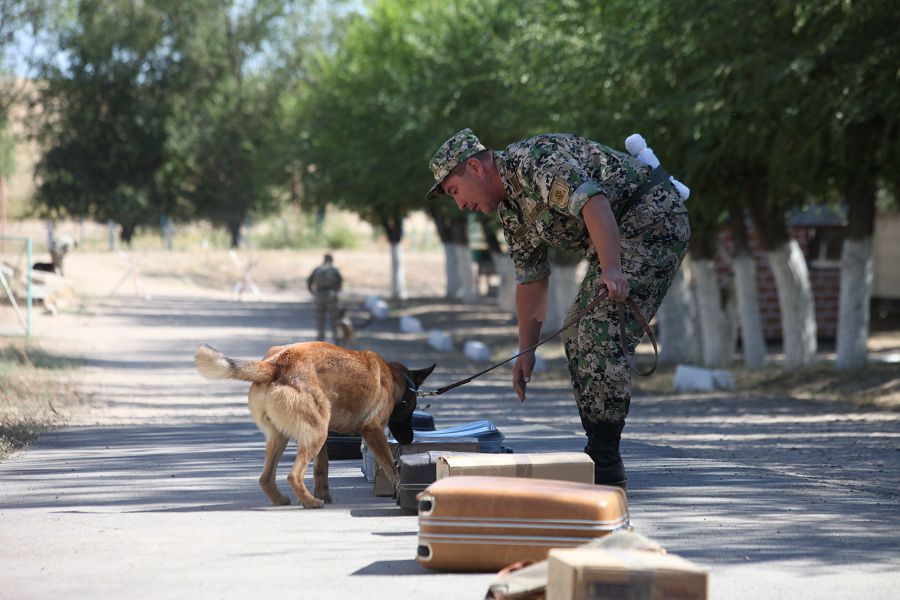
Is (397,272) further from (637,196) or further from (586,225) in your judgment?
(586,225)

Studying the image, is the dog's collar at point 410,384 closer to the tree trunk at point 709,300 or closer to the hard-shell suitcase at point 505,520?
the hard-shell suitcase at point 505,520

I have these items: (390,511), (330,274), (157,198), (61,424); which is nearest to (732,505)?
(390,511)

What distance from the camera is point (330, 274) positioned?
25062 mm

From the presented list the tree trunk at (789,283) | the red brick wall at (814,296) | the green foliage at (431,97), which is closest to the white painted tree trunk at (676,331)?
the green foliage at (431,97)

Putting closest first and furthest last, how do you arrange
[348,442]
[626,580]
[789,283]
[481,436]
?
[626,580]
[481,436]
[348,442]
[789,283]

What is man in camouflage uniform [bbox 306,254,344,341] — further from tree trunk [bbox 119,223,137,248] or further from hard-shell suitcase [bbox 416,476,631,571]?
tree trunk [bbox 119,223,137,248]

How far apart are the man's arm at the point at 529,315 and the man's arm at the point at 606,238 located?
2.98ft

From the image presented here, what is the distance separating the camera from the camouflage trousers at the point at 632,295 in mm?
6527

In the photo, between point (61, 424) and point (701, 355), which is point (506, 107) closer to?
point (701, 355)

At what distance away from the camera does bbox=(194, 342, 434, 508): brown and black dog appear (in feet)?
21.6

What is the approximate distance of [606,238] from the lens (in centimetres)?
611

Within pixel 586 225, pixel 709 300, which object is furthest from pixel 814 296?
pixel 586 225

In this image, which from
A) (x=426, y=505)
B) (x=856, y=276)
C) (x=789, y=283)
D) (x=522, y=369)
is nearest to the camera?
(x=426, y=505)

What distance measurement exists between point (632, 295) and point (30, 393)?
901cm
